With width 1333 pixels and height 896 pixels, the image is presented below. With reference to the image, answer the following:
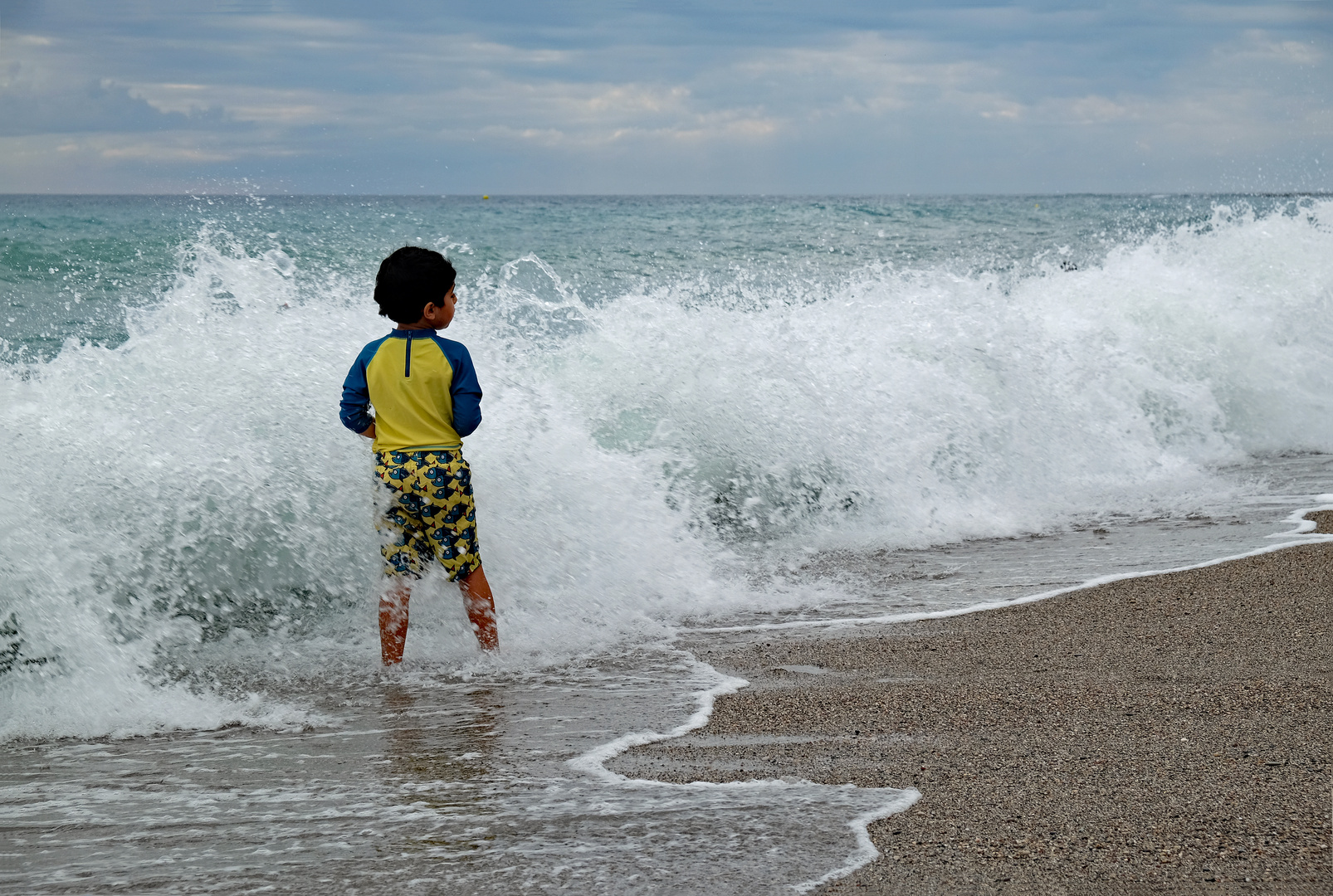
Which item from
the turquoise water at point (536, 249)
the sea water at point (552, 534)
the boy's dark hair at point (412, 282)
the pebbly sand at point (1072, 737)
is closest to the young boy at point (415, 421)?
the boy's dark hair at point (412, 282)

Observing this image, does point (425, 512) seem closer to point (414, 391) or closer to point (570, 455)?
point (414, 391)

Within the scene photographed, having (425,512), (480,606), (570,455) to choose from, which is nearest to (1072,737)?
(480,606)

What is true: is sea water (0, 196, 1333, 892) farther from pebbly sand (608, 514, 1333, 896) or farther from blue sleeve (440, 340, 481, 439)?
blue sleeve (440, 340, 481, 439)

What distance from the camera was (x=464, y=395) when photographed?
161 inches

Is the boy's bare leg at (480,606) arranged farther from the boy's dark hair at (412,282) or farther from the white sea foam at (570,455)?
the boy's dark hair at (412,282)

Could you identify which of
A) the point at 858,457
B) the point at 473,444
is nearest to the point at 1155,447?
the point at 858,457

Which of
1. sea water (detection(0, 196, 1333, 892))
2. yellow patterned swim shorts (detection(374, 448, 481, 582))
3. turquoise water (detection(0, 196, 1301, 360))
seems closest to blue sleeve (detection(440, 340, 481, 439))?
yellow patterned swim shorts (detection(374, 448, 481, 582))

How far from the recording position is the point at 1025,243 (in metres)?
33.2

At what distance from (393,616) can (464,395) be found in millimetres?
864

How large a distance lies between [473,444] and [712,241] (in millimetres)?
25376

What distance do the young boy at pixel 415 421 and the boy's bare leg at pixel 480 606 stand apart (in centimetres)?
4

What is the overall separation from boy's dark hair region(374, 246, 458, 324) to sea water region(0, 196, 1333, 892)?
1.12 m

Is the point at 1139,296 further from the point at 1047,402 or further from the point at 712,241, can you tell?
the point at 712,241

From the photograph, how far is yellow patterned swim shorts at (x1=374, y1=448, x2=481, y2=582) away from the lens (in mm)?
4152
